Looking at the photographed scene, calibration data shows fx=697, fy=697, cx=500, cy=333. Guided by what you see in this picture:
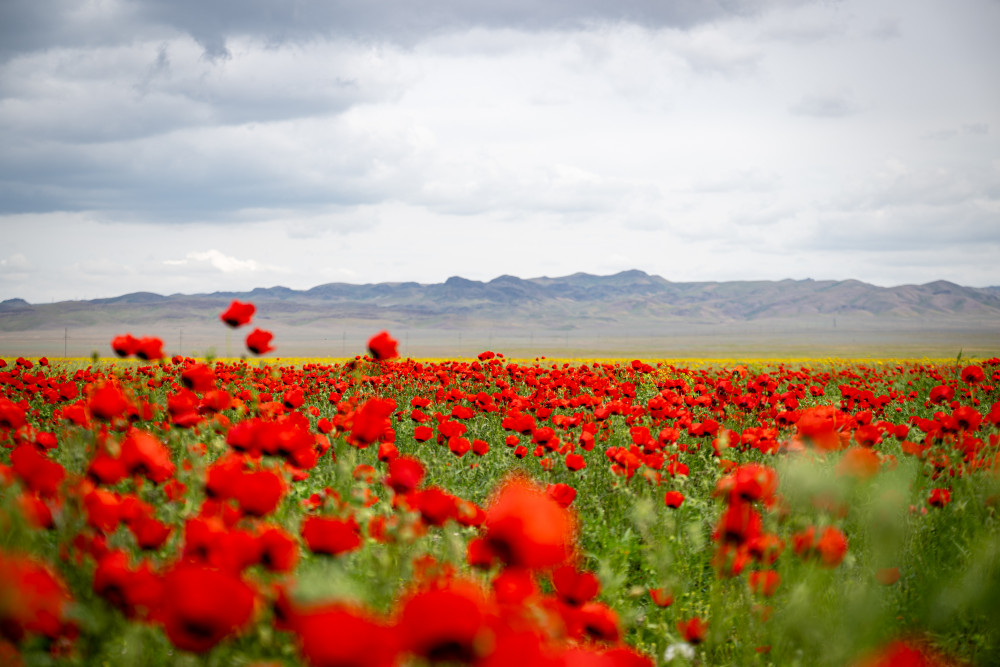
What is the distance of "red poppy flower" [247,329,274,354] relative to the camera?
150 inches

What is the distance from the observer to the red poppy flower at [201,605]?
1.36 meters

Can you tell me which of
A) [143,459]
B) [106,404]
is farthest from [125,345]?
[143,459]

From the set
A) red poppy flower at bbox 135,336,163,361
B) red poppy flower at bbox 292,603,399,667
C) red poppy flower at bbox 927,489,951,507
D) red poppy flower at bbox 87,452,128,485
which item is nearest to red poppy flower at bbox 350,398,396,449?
red poppy flower at bbox 87,452,128,485

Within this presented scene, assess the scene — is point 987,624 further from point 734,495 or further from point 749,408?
point 749,408

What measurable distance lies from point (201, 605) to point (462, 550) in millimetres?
1847

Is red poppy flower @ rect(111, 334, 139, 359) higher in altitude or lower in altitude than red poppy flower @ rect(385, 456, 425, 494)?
higher

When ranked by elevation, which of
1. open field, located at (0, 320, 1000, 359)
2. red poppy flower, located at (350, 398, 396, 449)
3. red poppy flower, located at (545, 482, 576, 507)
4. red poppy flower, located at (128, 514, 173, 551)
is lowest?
open field, located at (0, 320, 1000, 359)

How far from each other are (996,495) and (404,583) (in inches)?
132

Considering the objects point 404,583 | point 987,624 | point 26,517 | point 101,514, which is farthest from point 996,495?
point 26,517

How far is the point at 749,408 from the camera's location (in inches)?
269

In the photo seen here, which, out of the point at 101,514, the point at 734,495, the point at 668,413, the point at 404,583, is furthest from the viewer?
the point at 668,413

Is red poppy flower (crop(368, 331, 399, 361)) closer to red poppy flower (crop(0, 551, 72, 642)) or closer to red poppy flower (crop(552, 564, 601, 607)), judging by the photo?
red poppy flower (crop(552, 564, 601, 607))

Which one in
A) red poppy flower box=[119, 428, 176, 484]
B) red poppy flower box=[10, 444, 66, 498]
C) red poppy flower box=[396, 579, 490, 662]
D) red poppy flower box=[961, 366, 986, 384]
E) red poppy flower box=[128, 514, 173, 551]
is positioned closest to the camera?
red poppy flower box=[396, 579, 490, 662]

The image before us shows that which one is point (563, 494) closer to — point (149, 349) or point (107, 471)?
point (107, 471)
